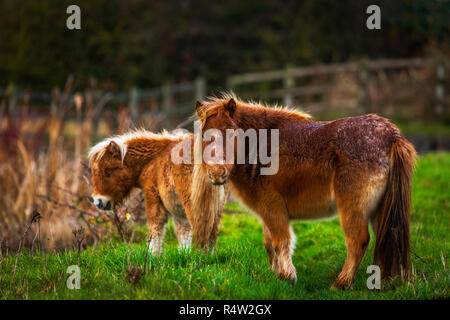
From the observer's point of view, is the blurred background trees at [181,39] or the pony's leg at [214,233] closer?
the pony's leg at [214,233]

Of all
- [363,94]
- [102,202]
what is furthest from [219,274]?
[363,94]

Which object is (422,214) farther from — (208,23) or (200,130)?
(208,23)

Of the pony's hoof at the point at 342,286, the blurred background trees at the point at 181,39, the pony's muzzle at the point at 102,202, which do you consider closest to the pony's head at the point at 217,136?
the pony's hoof at the point at 342,286

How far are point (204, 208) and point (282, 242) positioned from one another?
963 mm

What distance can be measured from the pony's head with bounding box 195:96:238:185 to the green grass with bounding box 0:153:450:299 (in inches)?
36.4

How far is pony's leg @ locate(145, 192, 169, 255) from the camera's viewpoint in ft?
20.1

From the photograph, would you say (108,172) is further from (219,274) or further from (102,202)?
(219,274)

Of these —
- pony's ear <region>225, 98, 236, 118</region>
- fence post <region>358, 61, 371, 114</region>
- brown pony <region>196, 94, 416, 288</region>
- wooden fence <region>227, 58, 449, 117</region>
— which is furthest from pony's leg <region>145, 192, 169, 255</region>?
fence post <region>358, 61, 371, 114</region>

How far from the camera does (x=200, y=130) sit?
5.20m

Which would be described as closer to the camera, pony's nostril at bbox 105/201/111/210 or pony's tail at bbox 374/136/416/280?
pony's tail at bbox 374/136/416/280

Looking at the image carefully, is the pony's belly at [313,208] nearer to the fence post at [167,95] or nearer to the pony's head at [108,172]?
the pony's head at [108,172]

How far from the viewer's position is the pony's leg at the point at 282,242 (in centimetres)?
513

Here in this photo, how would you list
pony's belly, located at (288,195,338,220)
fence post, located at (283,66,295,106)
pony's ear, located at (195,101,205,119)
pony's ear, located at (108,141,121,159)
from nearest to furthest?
pony's belly, located at (288,195,338,220) → pony's ear, located at (195,101,205,119) → pony's ear, located at (108,141,121,159) → fence post, located at (283,66,295,106)

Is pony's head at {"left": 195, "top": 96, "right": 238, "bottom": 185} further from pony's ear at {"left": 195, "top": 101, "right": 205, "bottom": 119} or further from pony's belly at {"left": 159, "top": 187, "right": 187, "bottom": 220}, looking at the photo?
pony's belly at {"left": 159, "top": 187, "right": 187, "bottom": 220}
